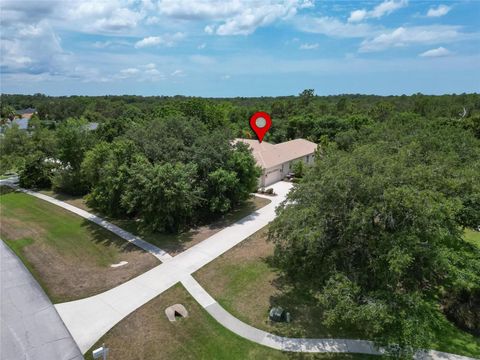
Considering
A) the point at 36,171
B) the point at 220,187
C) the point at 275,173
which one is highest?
the point at 220,187

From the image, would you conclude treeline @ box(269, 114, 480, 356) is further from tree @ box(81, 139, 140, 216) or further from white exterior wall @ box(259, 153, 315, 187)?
Result: white exterior wall @ box(259, 153, 315, 187)

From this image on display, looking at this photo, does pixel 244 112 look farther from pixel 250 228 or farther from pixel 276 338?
pixel 276 338

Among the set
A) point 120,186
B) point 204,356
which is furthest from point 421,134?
point 120,186

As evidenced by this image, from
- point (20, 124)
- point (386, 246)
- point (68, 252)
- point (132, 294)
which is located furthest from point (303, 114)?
point (20, 124)

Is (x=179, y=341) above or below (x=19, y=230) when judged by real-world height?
below

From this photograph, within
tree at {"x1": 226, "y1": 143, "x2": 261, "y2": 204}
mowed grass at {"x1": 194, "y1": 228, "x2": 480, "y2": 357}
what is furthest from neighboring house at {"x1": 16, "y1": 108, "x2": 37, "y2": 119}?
mowed grass at {"x1": 194, "y1": 228, "x2": 480, "y2": 357}

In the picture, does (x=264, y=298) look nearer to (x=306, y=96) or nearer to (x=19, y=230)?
(x=19, y=230)
